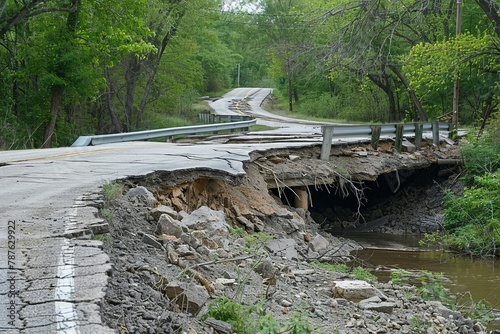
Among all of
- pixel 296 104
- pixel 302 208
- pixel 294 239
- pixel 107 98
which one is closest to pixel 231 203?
pixel 294 239

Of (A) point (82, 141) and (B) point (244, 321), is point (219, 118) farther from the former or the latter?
(B) point (244, 321)

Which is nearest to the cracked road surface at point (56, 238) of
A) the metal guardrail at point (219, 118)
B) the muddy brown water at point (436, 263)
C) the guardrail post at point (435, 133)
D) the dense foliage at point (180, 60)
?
the muddy brown water at point (436, 263)

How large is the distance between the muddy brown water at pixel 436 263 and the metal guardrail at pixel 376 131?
→ 2.43 meters

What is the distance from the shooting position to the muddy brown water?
10477mm

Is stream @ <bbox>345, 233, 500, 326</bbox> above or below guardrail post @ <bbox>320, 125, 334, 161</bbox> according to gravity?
below

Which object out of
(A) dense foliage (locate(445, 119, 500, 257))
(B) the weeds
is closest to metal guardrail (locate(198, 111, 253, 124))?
(A) dense foliage (locate(445, 119, 500, 257))

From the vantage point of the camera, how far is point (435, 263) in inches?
504

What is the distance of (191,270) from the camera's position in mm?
5887

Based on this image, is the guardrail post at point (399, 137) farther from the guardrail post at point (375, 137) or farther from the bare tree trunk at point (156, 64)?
the bare tree trunk at point (156, 64)

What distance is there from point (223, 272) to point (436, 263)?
24.1 feet

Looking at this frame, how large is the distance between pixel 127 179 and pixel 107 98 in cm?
2478

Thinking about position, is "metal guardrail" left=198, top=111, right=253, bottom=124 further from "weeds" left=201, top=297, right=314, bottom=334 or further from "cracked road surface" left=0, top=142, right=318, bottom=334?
"weeds" left=201, top=297, right=314, bottom=334

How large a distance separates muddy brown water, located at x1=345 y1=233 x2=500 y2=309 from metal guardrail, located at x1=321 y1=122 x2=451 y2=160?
7.96 ft

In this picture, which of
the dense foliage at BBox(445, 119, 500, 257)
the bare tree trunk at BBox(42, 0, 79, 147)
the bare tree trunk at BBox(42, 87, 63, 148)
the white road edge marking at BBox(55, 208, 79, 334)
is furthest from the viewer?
the bare tree trunk at BBox(42, 87, 63, 148)
